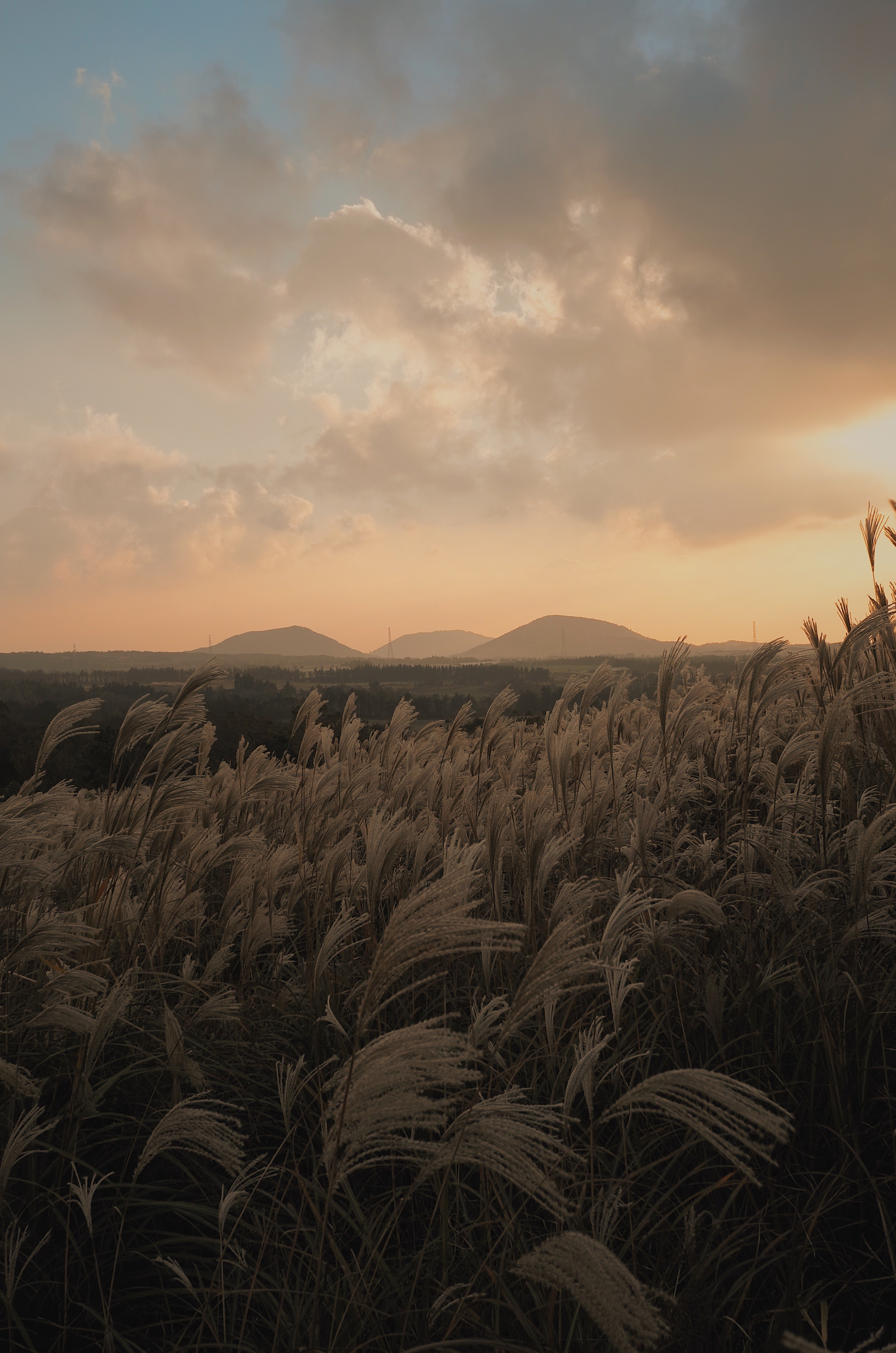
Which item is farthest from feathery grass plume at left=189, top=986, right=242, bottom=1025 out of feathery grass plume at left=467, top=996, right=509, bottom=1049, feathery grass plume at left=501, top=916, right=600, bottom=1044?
feathery grass plume at left=501, top=916, right=600, bottom=1044

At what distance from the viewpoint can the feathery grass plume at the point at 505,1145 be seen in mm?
1180

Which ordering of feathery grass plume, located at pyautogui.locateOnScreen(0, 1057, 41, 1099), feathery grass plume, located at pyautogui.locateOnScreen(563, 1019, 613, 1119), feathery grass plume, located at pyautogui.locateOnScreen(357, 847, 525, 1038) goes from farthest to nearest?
feathery grass plume, located at pyautogui.locateOnScreen(0, 1057, 41, 1099)
feathery grass plume, located at pyautogui.locateOnScreen(563, 1019, 613, 1119)
feathery grass plume, located at pyautogui.locateOnScreen(357, 847, 525, 1038)

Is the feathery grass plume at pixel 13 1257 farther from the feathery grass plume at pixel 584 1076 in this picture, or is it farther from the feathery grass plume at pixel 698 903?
the feathery grass plume at pixel 698 903

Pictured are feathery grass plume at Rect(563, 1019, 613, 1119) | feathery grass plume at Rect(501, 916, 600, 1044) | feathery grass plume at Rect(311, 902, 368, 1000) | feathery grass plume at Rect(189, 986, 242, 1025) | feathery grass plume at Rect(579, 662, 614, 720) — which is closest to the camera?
feathery grass plume at Rect(501, 916, 600, 1044)

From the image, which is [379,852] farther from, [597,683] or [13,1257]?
[597,683]

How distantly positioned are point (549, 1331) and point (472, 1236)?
0.57 meters

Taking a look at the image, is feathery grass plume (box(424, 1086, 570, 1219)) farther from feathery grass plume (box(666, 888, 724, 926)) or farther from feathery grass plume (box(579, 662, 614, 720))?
feathery grass plume (box(579, 662, 614, 720))

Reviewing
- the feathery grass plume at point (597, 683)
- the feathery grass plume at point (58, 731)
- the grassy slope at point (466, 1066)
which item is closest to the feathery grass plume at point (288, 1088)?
the grassy slope at point (466, 1066)

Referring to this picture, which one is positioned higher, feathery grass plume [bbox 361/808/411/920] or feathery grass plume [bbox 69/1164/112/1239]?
feathery grass plume [bbox 361/808/411/920]

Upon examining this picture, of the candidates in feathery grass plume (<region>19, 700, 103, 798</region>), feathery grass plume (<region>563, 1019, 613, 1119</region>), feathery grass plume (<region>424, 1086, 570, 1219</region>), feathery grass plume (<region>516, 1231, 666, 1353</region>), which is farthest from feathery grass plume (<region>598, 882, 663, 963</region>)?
feathery grass plume (<region>19, 700, 103, 798</region>)

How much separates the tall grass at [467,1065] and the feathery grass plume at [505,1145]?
0.4 inches

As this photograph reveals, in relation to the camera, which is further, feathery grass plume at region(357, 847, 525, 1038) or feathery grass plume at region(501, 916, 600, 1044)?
feathery grass plume at region(501, 916, 600, 1044)

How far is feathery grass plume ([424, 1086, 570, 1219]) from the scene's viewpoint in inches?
46.4

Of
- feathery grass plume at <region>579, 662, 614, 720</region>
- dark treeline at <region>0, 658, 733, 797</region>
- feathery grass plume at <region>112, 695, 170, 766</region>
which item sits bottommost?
dark treeline at <region>0, 658, 733, 797</region>
